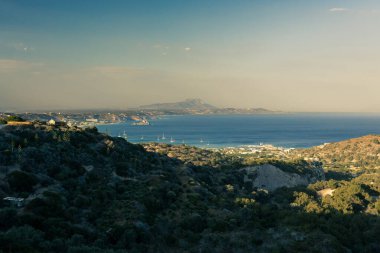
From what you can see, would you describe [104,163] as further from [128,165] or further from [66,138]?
[66,138]

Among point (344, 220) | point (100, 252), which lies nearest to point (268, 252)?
point (100, 252)

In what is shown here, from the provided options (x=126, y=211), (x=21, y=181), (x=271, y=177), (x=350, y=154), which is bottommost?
(x=350, y=154)

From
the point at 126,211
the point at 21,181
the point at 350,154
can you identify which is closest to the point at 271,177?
the point at 126,211

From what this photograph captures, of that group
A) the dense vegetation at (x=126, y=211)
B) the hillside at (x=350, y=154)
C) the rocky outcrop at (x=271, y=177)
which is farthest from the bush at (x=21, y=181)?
the hillside at (x=350, y=154)

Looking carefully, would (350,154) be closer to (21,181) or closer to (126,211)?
(126,211)

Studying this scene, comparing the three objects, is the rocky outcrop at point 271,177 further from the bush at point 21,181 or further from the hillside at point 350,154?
the bush at point 21,181

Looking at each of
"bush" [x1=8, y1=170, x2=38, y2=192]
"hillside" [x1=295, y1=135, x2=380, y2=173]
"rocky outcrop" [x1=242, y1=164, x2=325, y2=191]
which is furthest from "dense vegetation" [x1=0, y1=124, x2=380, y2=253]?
"hillside" [x1=295, y1=135, x2=380, y2=173]
